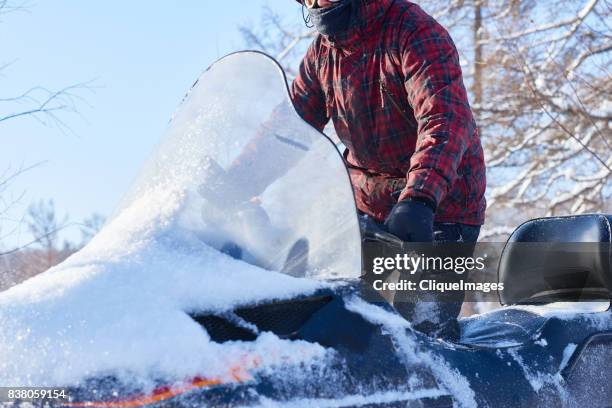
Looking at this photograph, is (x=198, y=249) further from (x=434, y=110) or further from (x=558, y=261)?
(x=558, y=261)

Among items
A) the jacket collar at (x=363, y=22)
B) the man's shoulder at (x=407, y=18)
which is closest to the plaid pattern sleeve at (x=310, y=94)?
the jacket collar at (x=363, y=22)

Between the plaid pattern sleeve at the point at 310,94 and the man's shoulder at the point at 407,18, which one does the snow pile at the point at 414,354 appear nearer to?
the man's shoulder at the point at 407,18

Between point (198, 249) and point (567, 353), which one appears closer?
point (198, 249)

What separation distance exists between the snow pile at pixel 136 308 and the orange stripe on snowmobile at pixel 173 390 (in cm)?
2

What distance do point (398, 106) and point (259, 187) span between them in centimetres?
97

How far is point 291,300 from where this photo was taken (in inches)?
72.9

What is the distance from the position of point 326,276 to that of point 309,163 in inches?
11.9

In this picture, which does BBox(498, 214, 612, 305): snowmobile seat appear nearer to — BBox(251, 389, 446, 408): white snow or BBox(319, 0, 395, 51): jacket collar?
BBox(319, 0, 395, 51): jacket collar

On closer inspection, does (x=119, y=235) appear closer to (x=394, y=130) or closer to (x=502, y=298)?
(x=394, y=130)

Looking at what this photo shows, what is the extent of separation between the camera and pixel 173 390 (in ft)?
5.05

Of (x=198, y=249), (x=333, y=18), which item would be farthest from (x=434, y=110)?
(x=198, y=249)

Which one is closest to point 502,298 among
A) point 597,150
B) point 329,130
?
point 329,130

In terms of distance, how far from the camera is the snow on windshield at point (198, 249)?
60.5 inches

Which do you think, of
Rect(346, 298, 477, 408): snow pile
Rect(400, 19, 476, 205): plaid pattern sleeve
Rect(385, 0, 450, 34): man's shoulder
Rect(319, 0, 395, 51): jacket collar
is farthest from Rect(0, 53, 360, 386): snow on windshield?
Rect(385, 0, 450, 34): man's shoulder
